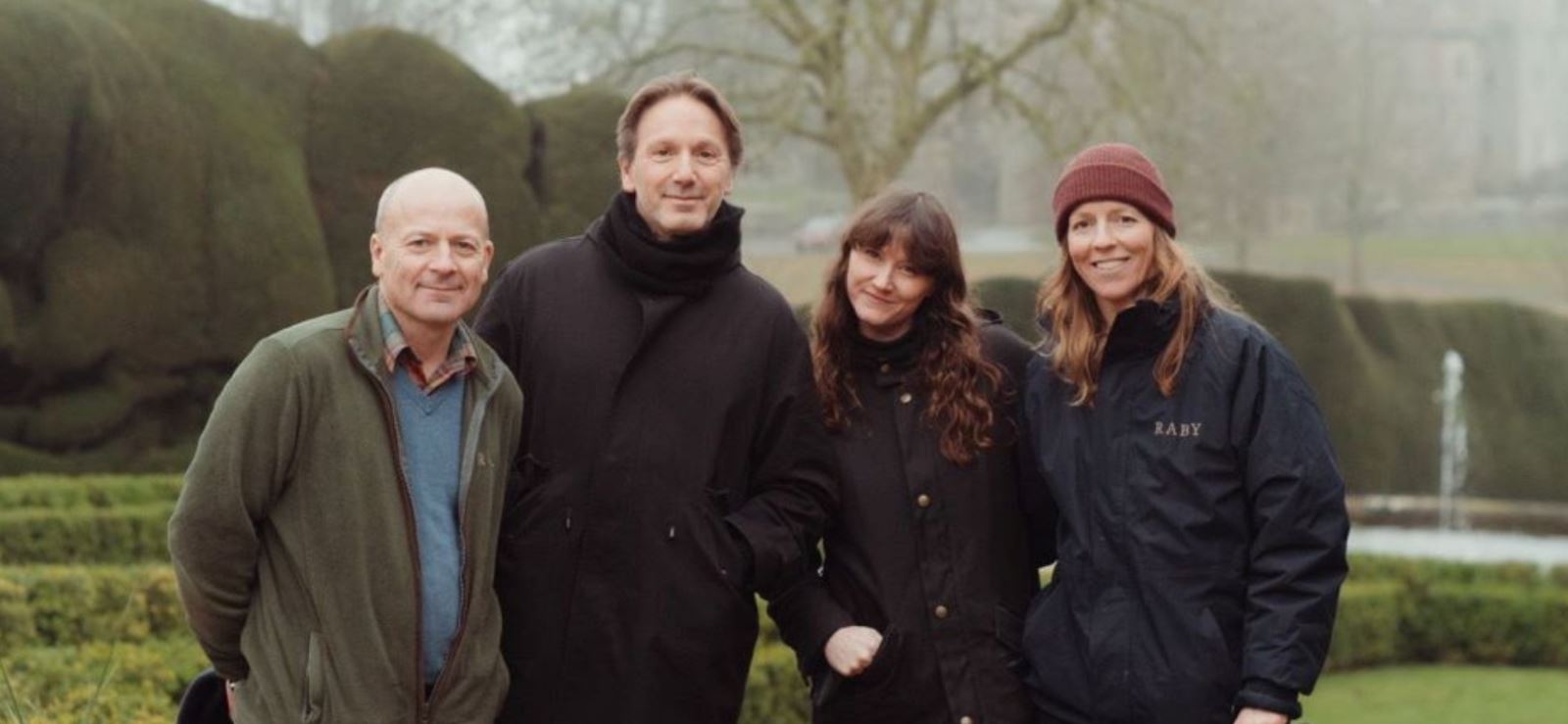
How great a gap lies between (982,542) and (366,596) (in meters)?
1.26

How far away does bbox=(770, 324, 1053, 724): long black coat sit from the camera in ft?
12.3

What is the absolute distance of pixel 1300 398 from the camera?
3.38 m

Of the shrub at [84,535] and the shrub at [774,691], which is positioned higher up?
the shrub at [84,535]

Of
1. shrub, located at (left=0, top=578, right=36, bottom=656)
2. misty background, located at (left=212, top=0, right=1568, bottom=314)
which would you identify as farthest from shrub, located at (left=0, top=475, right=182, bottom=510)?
misty background, located at (left=212, top=0, right=1568, bottom=314)

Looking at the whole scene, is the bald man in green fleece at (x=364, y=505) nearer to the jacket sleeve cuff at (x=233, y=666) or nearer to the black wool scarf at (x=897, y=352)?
the jacket sleeve cuff at (x=233, y=666)

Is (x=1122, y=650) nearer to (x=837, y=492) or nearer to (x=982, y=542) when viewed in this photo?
(x=982, y=542)

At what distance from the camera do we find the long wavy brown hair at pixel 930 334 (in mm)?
3797

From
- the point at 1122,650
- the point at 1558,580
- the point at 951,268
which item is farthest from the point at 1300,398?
the point at 1558,580

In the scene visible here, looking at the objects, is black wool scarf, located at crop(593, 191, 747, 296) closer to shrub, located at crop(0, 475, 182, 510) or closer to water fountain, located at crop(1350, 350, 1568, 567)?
shrub, located at crop(0, 475, 182, 510)

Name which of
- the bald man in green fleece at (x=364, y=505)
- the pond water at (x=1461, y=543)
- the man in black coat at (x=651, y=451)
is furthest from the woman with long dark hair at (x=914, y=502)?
the pond water at (x=1461, y=543)

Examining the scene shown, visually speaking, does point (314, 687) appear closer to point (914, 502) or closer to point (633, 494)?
point (633, 494)

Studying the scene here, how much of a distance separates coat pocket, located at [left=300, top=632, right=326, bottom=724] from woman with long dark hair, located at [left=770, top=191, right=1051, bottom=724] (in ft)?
3.50

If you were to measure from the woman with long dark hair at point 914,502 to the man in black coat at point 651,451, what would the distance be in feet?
0.51

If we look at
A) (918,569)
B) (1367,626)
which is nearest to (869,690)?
(918,569)
